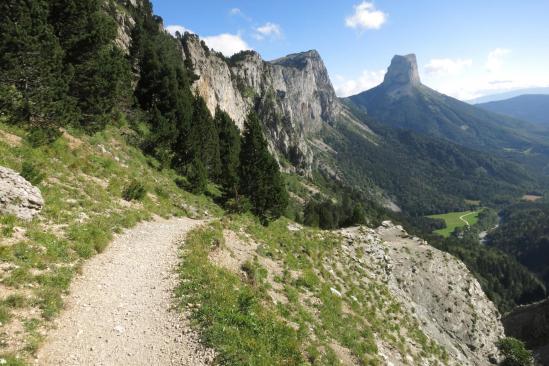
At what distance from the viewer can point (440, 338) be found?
31.8 m

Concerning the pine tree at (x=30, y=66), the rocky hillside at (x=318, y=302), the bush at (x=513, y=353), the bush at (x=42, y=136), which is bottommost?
the bush at (x=513, y=353)

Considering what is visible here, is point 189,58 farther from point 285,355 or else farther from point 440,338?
point 285,355

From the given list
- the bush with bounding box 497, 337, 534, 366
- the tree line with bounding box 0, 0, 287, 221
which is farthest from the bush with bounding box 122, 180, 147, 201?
the bush with bounding box 497, 337, 534, 366

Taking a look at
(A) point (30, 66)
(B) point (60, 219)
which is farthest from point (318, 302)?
(A) point (30, 66)

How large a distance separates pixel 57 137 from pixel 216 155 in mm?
29886

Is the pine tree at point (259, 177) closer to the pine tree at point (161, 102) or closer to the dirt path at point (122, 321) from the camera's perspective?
the pine tree at point (161, 102)

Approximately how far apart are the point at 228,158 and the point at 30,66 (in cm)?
3456

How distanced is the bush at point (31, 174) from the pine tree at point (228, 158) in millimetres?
21509

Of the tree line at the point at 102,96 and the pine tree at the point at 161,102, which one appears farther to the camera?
the pine tree at the point at 161,102

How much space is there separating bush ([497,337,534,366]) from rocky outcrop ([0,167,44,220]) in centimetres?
5189

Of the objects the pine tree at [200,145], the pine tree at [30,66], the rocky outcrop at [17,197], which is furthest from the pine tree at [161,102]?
the rocky outcrop at [17,197]

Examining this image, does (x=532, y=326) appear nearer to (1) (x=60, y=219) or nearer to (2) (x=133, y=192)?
(2) (x=133, y=192)

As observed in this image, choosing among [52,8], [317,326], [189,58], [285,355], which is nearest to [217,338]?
[285,355]

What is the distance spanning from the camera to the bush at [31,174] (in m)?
16.5
